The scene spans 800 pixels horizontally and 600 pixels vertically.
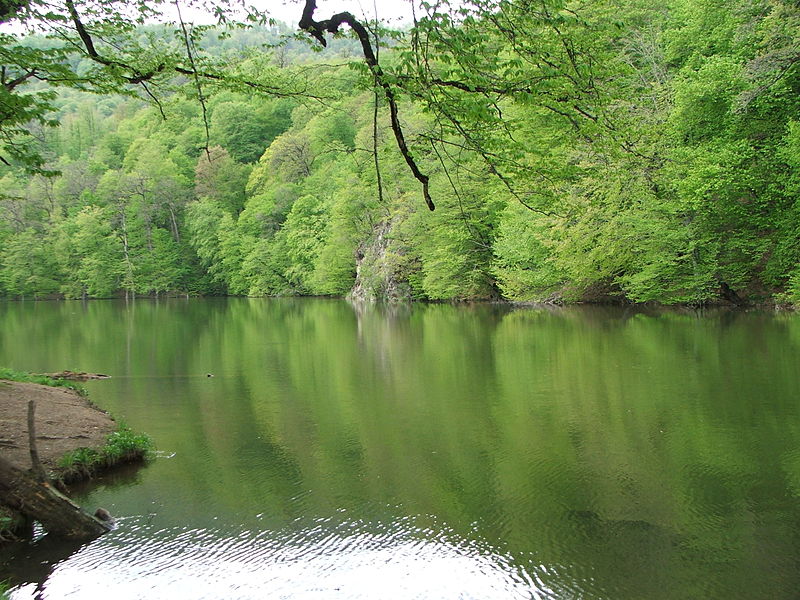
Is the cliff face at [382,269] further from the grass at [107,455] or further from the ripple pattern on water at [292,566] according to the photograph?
the ripple pattern on water at [292,566]

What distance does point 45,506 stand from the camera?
5.78 meters

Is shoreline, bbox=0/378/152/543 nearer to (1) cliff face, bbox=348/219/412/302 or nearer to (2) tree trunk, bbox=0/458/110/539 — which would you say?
(2) tree trunk, bbox=0/458/110/539

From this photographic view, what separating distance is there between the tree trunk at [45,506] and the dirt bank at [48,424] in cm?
Result: 97

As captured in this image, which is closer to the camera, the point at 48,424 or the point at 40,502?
the point at 40,502

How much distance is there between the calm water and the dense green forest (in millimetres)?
2686

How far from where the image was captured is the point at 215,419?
1055 centimetres

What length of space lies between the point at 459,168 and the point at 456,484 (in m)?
8.25

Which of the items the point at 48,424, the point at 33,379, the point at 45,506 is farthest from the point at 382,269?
the point at 45,506

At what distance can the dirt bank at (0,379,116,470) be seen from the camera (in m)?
7.28

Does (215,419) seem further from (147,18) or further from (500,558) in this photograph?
(500,558)

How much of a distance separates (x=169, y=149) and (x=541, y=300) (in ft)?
183

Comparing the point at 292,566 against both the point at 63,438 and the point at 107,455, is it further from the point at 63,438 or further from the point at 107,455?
the point at 63,438

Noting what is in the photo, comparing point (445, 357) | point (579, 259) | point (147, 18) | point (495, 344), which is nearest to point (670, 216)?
point (579, 259)

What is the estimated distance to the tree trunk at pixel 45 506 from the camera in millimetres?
5617
